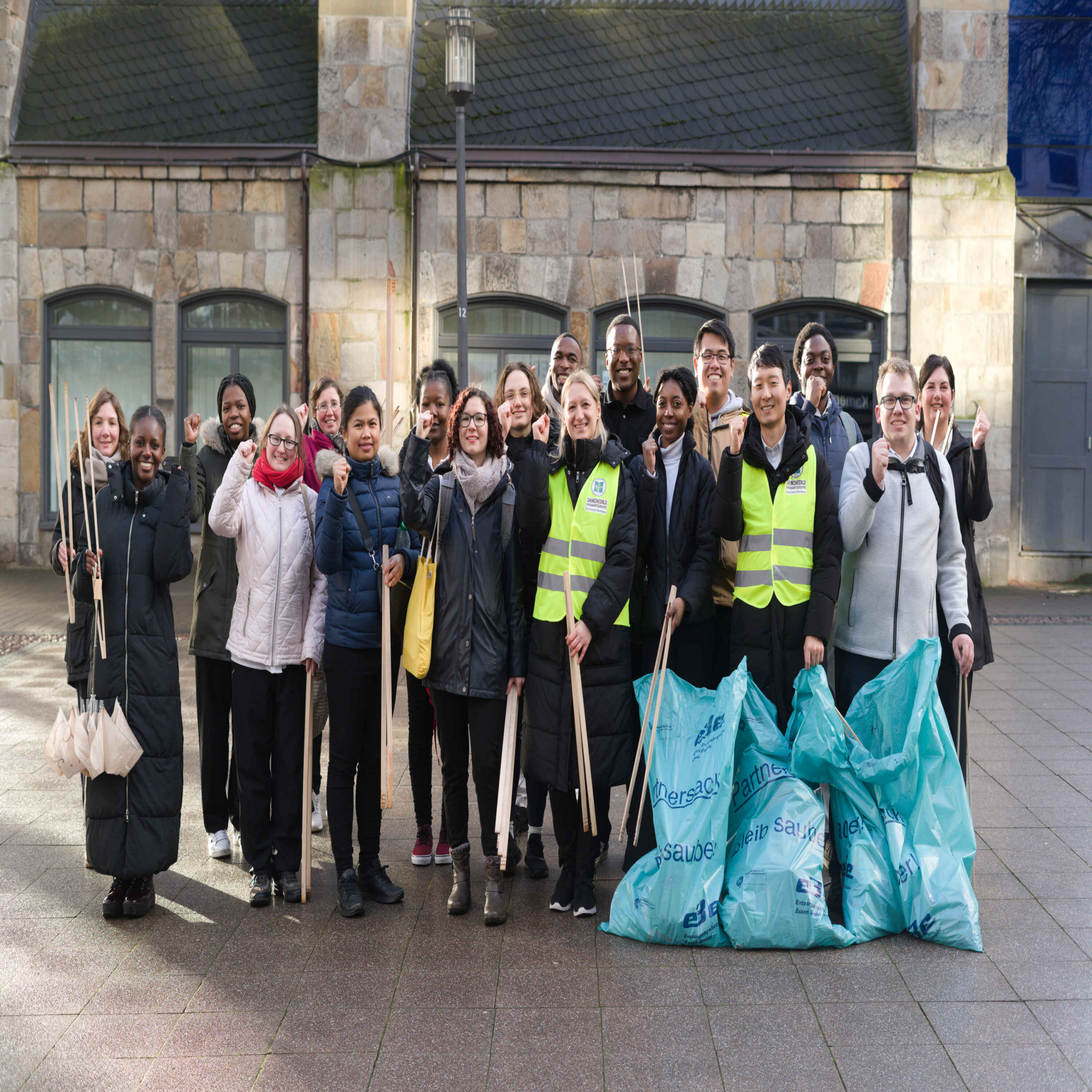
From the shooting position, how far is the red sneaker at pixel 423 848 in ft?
17.0

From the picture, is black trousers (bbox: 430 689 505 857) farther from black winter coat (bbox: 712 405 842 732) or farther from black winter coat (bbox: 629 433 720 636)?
black winter coat (bbox: 712 405 842 732)

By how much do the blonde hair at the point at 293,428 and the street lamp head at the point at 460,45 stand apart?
6.70m

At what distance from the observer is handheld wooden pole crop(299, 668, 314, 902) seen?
4648 millimetres

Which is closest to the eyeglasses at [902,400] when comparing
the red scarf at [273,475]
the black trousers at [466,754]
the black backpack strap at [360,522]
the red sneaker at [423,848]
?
the black trousers at [466,754]

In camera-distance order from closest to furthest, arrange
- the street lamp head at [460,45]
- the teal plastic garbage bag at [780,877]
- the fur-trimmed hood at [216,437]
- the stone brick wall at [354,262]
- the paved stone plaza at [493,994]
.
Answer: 1. the paved stone plaza at [493,994]
2. the teal plastic garbage bag at [780,877]
3. the fur-trimmed hood at [216,437]
4. the street lamp head at [460,45]
5. the stone brick wall at [354,262]

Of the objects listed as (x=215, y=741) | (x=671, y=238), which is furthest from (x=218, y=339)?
(x=215, y=741)

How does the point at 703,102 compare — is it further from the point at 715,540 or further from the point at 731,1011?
the point at 731,1011

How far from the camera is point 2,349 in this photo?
13445 mm

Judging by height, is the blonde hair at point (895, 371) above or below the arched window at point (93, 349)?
below

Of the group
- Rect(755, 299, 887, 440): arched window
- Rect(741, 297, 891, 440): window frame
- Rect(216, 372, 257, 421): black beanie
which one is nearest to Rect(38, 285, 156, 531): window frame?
Rect(741, 297, 891, 440): window frame

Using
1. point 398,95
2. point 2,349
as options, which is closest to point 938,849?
point 398,95

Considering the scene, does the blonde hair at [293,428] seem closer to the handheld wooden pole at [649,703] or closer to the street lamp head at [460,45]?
the handheld wooden pole at [649,703]

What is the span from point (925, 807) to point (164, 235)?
11348mm

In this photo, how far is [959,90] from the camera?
43.1ft
